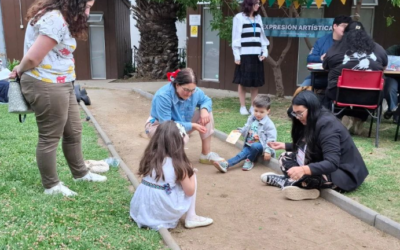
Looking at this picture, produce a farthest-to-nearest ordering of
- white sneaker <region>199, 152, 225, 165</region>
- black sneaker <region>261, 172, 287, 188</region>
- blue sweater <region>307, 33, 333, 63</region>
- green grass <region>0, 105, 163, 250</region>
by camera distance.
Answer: blue sweater <region>307, 33, 333, 63</region> → white sneaker <region>199, 152, 225, 165</region> → black sneaker <region>261, 172, 287, 188</region> → green grass <region>0, 105, 163, 250</region>

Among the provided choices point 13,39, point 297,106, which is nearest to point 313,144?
point 297,106

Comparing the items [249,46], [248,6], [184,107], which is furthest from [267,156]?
[248,6]

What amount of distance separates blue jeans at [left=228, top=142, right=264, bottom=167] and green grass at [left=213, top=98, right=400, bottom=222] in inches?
40.5

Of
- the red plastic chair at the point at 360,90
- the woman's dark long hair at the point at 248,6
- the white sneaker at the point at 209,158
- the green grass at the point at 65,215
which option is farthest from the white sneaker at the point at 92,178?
the woman's dark long hair at the point at 248,6

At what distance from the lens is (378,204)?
3.54 meters

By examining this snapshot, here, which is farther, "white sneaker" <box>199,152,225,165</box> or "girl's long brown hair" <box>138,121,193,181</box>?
"white sneaker" <box>199,152,225,165</box>

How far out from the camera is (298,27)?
8.55 m

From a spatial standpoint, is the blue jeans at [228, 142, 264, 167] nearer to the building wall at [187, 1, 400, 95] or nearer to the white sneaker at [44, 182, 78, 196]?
the white sneaker at [44, 182, 78, 196]

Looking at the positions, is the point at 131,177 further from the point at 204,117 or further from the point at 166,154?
the point at 166,154

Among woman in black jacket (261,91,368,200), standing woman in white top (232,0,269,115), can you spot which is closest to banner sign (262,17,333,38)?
standing woman in white top (232,0,269,115)

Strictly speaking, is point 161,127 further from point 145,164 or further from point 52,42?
point 52,42

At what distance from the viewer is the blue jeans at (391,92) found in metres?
6.05

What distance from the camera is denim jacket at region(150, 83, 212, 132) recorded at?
4.36m

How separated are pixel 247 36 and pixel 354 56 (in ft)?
8.04
